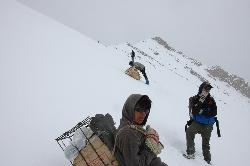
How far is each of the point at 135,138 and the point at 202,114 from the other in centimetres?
421

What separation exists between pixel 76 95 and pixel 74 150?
3.93 m

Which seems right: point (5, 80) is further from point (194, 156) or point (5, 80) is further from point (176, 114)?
point (176, 114)

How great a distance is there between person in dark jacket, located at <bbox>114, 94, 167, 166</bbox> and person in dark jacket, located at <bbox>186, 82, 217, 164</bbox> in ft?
12.4

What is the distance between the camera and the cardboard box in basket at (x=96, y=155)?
14.0 feet

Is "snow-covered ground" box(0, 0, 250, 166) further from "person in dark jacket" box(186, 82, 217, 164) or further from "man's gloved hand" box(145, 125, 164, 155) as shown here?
"man's gloved hand" box(145, 125, 164, 155)

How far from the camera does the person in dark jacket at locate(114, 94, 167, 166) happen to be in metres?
4.02

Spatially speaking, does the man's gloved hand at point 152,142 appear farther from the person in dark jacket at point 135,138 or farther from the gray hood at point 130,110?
the gray hood at point 130,110

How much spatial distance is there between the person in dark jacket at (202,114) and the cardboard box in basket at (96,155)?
165 inches

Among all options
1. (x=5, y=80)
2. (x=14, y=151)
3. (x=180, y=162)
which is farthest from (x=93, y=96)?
(x=14, y=151)

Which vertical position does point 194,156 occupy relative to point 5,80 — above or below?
below

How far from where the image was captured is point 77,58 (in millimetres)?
12633

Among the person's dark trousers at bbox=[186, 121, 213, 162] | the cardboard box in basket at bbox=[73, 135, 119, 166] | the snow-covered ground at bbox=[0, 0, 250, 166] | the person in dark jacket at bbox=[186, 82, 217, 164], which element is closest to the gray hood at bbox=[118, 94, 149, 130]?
the cardboard box in basket at bbox=[73, 135, 119, 166]

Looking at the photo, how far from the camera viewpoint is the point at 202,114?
7.73 m

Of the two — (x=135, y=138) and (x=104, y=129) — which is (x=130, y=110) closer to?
(x=135, y=138)
